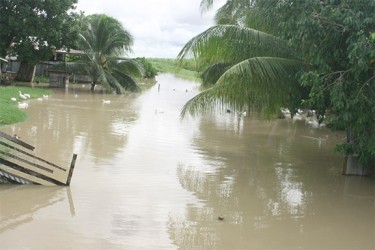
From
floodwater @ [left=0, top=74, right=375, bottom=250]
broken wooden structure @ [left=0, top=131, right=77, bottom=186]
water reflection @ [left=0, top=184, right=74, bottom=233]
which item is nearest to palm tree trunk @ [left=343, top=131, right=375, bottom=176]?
floodwater @ [left=0, top=74, right=375, bottom=250]

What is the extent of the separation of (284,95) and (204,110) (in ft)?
6.29

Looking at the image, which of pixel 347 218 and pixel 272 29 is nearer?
pixel 347 218

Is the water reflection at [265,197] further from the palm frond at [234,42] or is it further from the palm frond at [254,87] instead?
the palm frond at [234,42]

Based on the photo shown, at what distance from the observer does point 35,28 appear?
26.7 m

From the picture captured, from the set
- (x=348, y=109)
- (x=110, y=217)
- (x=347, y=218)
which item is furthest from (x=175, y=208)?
(x=348, y=109)

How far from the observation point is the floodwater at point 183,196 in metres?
6.37

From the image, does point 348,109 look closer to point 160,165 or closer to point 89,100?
point 160,165

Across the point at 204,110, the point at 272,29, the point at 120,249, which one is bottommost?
the point at 120,249

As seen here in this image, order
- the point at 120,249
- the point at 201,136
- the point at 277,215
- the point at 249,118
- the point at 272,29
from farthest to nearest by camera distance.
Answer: the point at 249,118, the point at 201,136, the point at 272,29, the point at 277,215, the point at 120,249

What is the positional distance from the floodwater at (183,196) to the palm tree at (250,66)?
1681 millimetres

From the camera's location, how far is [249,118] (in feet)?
74.1

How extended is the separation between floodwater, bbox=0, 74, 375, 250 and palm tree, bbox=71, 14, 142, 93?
14276mm

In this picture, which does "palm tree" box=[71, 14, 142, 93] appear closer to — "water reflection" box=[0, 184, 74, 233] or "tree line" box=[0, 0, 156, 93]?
"tree line" box=[0, 0, 156, 93]

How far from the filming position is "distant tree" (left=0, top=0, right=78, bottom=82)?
26.2 metres
